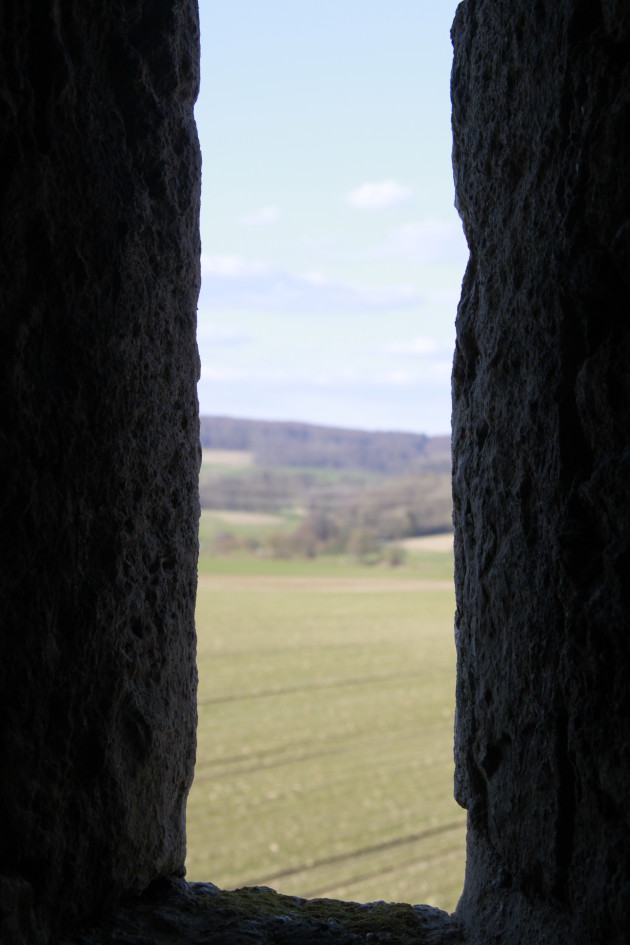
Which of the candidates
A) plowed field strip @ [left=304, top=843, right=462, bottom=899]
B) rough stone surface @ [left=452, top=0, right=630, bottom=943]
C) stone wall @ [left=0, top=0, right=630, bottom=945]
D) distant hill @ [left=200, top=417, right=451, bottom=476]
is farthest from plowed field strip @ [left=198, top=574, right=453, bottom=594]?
rough stone surface @ [left=452, top=0, right=630, bottom=943]

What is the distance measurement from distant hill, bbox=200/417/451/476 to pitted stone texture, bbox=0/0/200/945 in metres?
33.2

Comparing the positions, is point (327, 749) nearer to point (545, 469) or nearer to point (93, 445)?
point (93, 445)

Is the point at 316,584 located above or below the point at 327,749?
above

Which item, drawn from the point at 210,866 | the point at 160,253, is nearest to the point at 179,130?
the point at 160,253

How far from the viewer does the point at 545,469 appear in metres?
1.37

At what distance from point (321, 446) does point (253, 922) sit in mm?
45762

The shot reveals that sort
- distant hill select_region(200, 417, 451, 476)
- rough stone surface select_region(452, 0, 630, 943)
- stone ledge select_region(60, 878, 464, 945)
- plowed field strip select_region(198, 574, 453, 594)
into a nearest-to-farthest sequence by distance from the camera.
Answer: rough stone surface select_region(452, 0, 630, 943) < stone ledge select_region(60, 878, 464, 945) < plowed field strip select_region(198, 574, 453, 594) < distant hill select_region(200, 417, 451, 476)

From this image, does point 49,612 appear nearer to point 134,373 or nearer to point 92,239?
point 134,373

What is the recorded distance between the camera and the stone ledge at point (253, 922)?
160cm

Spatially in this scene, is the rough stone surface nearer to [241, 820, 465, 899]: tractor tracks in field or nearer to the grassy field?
the grassy field

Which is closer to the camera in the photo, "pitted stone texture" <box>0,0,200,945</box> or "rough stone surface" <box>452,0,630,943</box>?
"rough stone surface" <box>452,0,630,943</box>

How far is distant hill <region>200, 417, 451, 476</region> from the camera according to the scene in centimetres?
3703

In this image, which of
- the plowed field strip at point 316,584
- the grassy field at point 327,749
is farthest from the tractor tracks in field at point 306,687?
the plowed field strip at point 316,584

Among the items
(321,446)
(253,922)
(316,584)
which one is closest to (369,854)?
(253,922)
